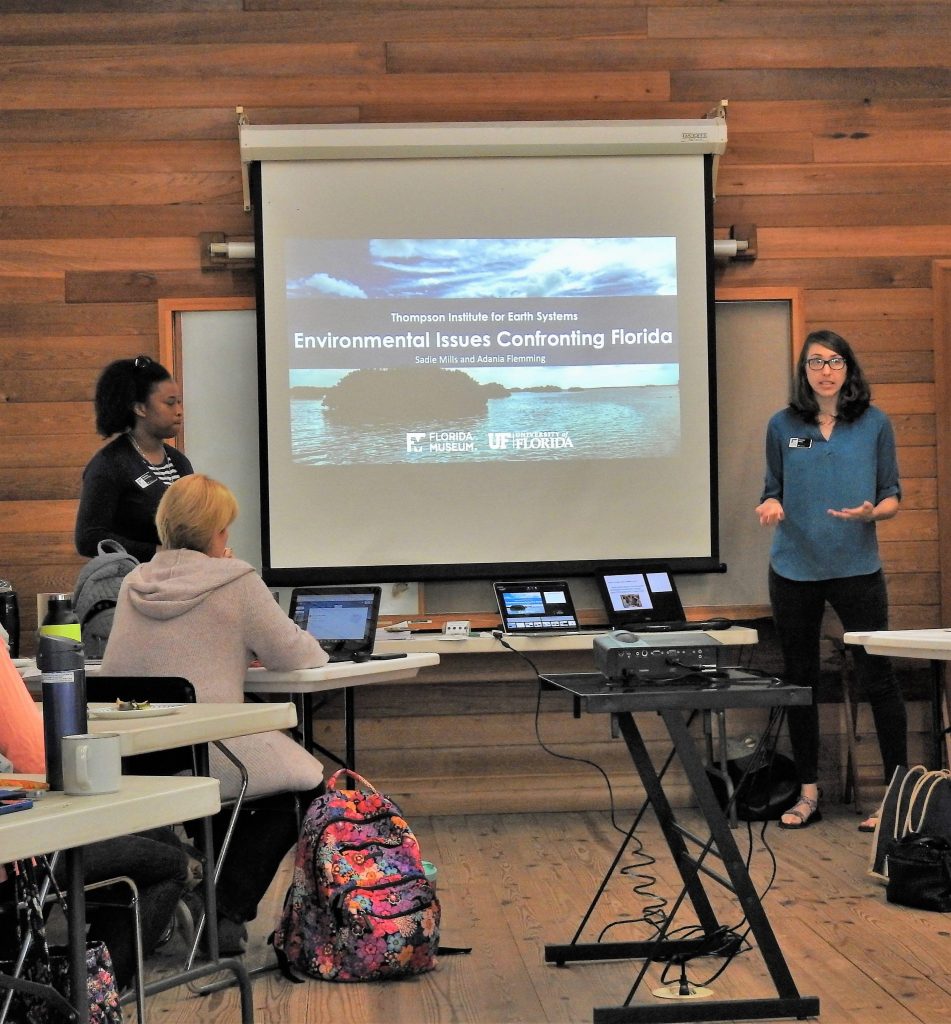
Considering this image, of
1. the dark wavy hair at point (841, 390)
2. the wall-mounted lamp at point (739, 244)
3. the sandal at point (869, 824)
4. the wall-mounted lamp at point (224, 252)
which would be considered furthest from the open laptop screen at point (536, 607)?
the wall-mounted lamp at point (224, 252)

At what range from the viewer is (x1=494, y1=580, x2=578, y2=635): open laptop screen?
16.0 feet

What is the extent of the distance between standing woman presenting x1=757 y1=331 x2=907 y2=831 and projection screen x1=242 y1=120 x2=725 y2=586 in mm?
359

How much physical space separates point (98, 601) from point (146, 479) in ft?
2.46

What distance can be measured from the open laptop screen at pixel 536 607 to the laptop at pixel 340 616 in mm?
996

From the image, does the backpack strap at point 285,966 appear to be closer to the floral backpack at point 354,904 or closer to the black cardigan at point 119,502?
the floral backpack at point 354,904

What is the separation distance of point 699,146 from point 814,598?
5.82 ft

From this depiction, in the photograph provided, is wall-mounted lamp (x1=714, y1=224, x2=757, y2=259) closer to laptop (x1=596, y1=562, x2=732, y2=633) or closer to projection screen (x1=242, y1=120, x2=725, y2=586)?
projection screen (x1=242, y1=120, x2=725, y2=586)

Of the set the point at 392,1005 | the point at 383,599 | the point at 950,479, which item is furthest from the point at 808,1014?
the point at 950,479

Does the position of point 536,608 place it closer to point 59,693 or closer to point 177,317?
point 177,317

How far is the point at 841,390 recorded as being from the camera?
477 cm

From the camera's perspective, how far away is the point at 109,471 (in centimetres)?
429

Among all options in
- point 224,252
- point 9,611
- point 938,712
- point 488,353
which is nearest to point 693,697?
point 938,712

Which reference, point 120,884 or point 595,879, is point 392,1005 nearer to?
point 120,884

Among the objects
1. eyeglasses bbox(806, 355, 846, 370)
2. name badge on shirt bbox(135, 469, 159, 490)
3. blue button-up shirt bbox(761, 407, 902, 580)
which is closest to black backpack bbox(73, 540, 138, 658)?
name badge on shirt bbox(135, 469, 159, 490)
